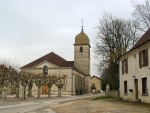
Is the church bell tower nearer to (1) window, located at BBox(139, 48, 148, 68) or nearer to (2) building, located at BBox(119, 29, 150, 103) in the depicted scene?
(2) building, located at BBox(119, 29, 150, 103)

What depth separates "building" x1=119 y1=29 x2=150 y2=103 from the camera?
25.1 meters

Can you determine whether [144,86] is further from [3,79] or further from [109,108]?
[3,79]

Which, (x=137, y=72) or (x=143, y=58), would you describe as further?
(x=137, y=72)

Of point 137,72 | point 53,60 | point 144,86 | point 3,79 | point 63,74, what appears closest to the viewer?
point 144,86

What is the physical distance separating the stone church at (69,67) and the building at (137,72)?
3589 cm

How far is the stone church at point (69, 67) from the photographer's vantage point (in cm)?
6975

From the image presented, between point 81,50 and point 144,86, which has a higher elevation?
point 81,50

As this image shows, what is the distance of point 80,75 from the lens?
8231 cm

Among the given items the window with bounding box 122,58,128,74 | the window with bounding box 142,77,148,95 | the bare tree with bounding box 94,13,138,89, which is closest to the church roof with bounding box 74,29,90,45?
the bare tree with bounding box 94,13,138,89

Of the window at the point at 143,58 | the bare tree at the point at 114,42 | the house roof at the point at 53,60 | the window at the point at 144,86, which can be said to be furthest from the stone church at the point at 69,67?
the window at the point at 144,86

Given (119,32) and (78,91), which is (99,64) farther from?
(78,91)

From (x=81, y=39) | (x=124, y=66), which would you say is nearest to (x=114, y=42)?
(x=124, y=66)

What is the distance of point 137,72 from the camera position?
28.0m

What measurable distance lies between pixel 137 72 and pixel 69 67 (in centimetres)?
4268
